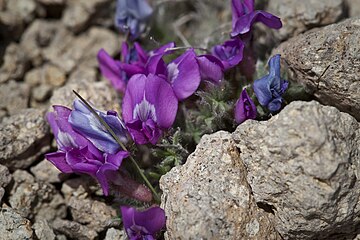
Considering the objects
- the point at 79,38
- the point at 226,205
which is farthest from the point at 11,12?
the point at 226,205

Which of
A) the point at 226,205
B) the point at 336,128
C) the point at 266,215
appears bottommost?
the point at 266,215

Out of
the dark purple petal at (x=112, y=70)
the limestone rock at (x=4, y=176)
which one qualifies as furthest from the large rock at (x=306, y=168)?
the limestone rock at (x=4, y=176)

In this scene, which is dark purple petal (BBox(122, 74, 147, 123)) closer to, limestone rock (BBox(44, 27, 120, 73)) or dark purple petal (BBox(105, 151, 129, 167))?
dark purple petal (BBox(105, 151, 129, 167))

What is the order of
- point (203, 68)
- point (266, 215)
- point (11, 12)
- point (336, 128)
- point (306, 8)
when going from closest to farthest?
point (336, 128)
point (266, 215)
point (203, 68)
point (306, 8)
point (11, 12)

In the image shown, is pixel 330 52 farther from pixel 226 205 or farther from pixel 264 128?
pixel 226 205

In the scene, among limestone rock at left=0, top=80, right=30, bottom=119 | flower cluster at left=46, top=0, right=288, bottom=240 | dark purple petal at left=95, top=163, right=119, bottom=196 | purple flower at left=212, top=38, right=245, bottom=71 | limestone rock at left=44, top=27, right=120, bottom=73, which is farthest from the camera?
limestone rock at left=44, top=27, right=120, bottom=73

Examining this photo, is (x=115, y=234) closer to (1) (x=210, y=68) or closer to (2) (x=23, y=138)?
(2) (x=23, y=138)

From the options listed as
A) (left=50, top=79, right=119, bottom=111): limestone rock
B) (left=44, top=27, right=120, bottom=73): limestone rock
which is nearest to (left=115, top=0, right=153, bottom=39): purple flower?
(left=44, top=27, right=120, bottom=73): limestone rock

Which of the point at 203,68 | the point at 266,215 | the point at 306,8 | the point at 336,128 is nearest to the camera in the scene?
the point at 336,128
